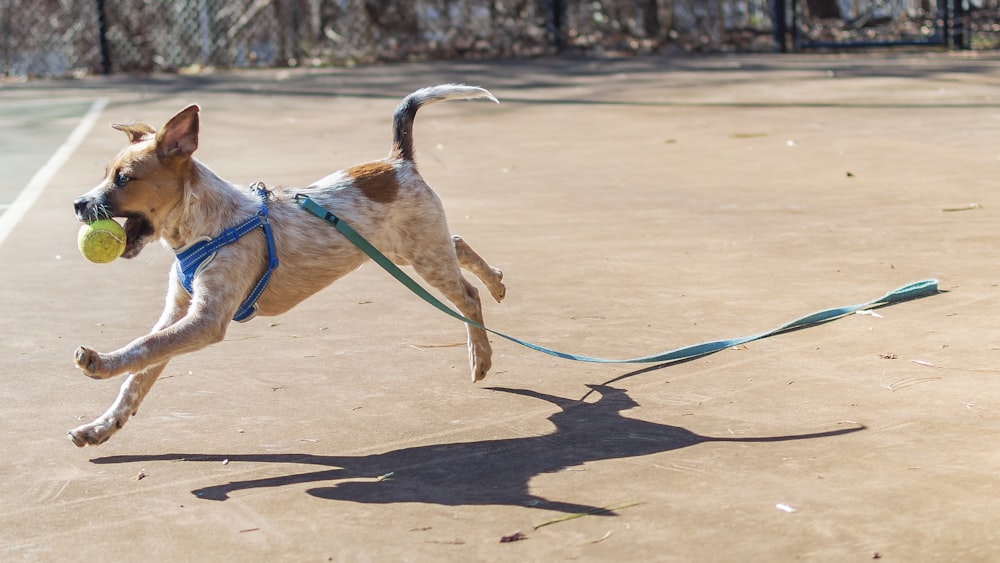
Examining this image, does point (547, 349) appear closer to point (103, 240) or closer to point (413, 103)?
point (413, 103)

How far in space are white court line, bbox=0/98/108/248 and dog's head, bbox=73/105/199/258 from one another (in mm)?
4787

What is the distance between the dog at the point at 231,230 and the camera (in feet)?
16.6

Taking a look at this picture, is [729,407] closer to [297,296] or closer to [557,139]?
[297,296]

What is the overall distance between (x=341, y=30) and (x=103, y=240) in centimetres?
1850

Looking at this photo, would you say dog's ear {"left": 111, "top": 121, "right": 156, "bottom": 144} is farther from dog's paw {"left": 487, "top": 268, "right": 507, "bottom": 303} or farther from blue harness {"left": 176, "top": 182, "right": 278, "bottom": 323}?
dog's paw {"left": 487, "top": 268, "right": 507, "bottom": 303}

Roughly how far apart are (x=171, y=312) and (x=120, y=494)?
3.30 feet

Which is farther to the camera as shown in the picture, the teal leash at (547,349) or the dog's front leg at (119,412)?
the teal leash at (547,349)

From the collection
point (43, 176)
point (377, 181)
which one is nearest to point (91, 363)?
point (377, 181)

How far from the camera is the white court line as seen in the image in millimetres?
10367

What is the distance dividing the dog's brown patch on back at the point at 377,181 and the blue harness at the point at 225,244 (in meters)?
0.52

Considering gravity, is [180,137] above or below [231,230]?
above

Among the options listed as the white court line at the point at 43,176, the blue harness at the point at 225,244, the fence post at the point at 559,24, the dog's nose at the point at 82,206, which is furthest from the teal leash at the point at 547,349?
the fence post at the point at 559,24

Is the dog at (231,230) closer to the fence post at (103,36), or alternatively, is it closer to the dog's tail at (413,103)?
the dog's tail at (413,103)

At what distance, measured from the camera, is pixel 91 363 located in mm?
4668
